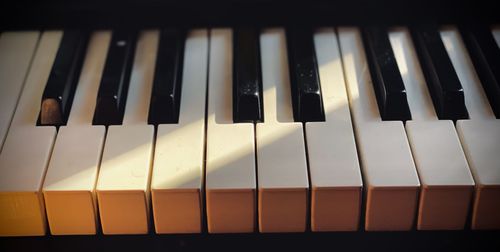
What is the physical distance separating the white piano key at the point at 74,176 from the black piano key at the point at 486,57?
2.10 feet

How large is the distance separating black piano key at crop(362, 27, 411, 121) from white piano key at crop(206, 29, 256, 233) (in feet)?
0.74

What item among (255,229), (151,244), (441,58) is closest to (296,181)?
(255,229)

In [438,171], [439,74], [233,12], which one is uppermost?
[233,12]

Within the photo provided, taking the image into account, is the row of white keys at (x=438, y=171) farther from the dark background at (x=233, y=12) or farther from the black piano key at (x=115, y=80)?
the black piano key at (x=115, y=80)

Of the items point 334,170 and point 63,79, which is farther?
point 63,79

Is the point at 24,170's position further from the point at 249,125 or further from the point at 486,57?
the point at 486,57

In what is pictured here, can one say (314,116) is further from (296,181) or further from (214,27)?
(214,27)

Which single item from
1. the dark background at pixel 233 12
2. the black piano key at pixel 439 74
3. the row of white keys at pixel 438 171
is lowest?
the row of white keys at pixel 438 171

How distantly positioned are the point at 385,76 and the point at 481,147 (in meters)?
0.20

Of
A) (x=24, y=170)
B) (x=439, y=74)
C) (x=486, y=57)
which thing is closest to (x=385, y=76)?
(x=439, y=74)

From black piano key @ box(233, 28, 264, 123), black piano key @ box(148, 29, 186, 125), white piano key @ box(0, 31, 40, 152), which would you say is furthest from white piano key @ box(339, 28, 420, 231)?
white piano key @ box(0, 31, 40, 152)

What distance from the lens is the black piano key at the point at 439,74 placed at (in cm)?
105

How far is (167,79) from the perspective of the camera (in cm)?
112

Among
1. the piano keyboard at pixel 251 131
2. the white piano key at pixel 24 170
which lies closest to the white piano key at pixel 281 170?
the piano keyboard at pixel 251 131
